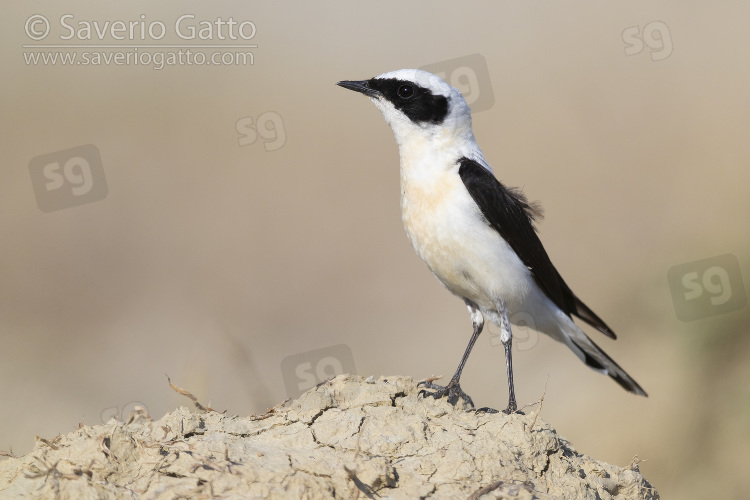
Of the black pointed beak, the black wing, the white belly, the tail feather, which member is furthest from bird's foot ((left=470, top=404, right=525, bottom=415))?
the black pointed beak

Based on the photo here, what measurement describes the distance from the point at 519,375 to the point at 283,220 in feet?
20.8

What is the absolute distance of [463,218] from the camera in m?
6.48

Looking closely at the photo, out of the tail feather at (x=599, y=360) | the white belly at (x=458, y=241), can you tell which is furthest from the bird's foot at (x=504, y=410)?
the tail feather at (x=599, y=360)

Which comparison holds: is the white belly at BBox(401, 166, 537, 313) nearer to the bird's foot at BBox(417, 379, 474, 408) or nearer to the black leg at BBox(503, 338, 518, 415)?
the black leg at BBox(503, 338, 518, 415)

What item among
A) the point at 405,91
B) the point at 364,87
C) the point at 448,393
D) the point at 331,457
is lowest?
the point at 448,393

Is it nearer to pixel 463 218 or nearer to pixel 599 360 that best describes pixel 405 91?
pixel 463 218

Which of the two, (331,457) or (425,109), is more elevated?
(425,109)

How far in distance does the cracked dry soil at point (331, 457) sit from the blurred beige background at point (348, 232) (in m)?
3.72

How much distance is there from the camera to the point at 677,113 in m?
16.4

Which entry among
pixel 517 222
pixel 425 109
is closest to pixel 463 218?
pixel 517 222

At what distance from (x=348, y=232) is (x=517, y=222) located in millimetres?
9309

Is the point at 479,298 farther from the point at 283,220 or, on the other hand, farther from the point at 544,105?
the point at 544,105

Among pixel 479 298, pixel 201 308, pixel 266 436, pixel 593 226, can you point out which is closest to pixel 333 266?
pixel 201 308

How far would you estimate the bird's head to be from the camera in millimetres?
6859
